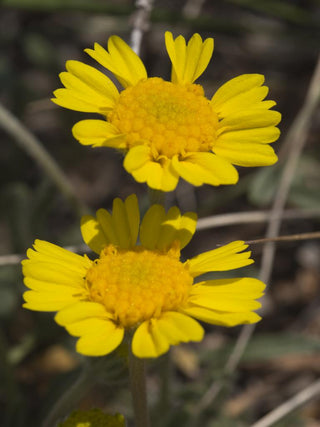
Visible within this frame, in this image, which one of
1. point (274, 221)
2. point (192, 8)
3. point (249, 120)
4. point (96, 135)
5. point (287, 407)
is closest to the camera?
point (96, 135)

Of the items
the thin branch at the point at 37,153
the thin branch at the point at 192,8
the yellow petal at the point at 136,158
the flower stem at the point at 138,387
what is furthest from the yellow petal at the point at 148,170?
the thin branch at the point at 192,8

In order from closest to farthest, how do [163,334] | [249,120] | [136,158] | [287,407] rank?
1. [163,334]
2. [136,158]
3. [249,120]
4. [287,407]

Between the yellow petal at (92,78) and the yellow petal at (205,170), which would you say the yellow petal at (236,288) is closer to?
the yellow petal at (205,170)

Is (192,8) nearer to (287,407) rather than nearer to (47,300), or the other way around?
(287,407)

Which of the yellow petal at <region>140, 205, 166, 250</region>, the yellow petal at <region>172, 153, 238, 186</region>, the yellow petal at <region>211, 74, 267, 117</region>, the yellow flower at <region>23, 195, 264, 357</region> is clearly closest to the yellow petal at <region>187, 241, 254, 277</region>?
the yellow flower at <region>23, 195, 264, 357</region>

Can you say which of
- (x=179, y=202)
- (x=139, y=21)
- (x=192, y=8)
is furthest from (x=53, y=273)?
(x=192, y=8)

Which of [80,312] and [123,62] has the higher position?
[123,62]

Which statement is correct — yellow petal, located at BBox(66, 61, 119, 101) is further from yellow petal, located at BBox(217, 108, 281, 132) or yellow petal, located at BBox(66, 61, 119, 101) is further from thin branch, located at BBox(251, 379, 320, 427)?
thin branch, located at BBox(251, 379, 320, 427)
